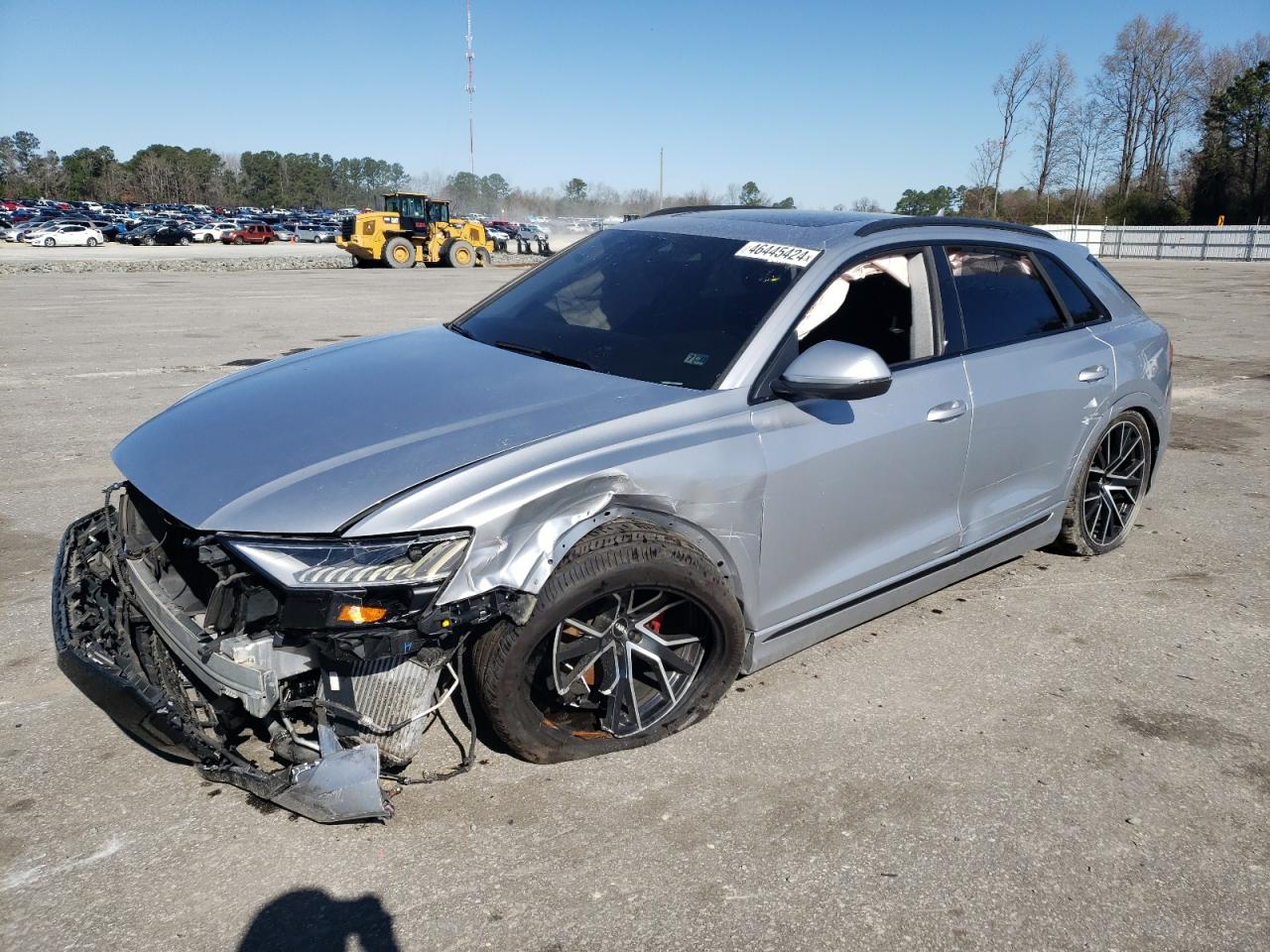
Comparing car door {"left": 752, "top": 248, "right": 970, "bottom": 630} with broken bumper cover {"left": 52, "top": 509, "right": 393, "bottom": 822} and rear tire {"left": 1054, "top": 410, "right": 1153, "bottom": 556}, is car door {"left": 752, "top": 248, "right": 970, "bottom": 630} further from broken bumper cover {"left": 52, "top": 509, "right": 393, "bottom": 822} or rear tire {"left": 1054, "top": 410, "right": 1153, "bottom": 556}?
broken bumper cover {"left": 52, "top": 509, "right": 393, "bottom": 822}

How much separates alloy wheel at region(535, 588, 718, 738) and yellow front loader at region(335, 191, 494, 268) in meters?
31.7

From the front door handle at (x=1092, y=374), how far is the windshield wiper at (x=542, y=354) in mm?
2287

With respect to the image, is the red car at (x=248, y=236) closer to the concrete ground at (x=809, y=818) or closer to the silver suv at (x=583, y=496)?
the concrete ground at (x=809, y=818)

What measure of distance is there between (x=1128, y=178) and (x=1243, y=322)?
193 feet

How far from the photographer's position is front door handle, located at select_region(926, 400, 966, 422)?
3.55 metres

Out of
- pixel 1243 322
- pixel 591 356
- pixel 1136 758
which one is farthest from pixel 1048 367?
pixel 1243 322

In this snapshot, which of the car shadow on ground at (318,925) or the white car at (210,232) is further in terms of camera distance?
the white car at (210,232)

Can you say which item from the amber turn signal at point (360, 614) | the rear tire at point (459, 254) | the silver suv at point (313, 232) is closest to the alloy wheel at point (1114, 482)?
the amber turn signal at point (360, 614)

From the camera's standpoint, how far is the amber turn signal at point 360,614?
239 cm

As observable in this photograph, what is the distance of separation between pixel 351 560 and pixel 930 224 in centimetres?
277

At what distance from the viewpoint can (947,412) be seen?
361cm

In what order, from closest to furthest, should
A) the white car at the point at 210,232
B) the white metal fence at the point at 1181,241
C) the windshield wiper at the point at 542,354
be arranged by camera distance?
the windshield wiper at the point at 542,354, the white metal fence at the point at 1181,241, the white car at the point at 210,232

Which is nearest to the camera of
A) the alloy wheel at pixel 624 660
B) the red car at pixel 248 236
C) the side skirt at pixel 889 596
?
the alloy wheel at pixel 624 660

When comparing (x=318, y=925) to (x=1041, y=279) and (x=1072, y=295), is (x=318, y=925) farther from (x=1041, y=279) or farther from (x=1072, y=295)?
(x=1072, y=295)
